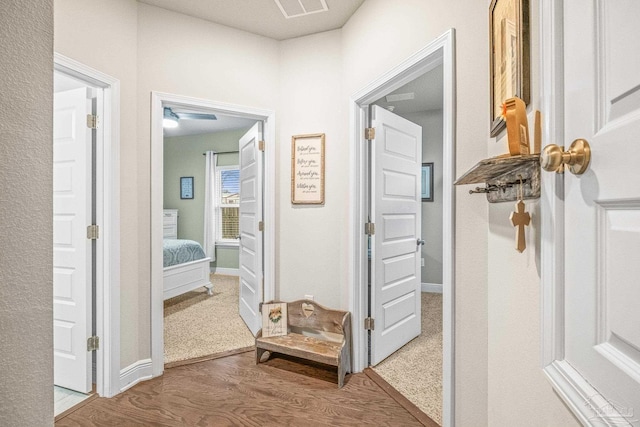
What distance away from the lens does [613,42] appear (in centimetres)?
47

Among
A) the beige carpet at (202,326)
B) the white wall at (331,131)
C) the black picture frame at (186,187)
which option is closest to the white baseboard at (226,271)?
the beige carpet at (202,326)

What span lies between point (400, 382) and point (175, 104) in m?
2.62

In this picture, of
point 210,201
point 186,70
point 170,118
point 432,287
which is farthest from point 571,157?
point 210,201

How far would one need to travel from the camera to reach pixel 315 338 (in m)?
2.52

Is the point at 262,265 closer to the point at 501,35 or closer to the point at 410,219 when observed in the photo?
the point at 410,219

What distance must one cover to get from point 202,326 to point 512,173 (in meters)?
3.24

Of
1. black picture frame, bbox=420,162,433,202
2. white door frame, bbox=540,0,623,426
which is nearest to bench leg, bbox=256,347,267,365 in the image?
white door frame, bbox=540,0,623,426

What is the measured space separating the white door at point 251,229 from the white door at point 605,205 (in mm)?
2357

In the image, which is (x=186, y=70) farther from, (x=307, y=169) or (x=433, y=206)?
(x=433, y=206)

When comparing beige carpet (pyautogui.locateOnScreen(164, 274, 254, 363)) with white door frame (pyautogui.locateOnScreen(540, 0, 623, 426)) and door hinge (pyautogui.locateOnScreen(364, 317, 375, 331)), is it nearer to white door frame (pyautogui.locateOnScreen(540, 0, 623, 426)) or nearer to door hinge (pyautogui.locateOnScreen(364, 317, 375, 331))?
door hinge (pyautogui.locateOnScreen(364, 317, 375, 331))

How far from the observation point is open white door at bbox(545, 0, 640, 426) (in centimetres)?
44

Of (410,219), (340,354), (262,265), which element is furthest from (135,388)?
(410,219)

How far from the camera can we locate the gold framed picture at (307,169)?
8.34 feet

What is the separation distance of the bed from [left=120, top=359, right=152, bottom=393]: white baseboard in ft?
4.88
